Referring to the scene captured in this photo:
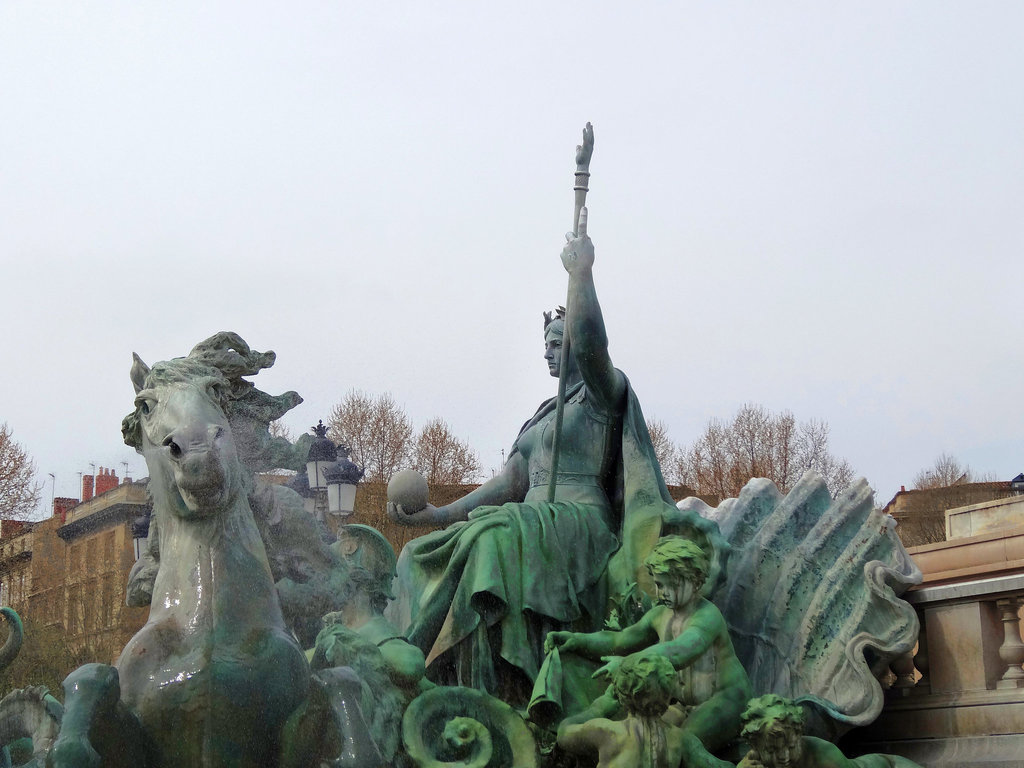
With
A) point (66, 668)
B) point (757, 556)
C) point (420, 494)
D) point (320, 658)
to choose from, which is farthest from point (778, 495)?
point (66, 668)

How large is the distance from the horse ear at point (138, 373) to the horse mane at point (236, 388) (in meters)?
0.02

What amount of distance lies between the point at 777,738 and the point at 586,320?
192 cm

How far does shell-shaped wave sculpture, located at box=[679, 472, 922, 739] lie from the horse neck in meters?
2.71

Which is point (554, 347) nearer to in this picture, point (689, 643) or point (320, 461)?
point (320, 461)

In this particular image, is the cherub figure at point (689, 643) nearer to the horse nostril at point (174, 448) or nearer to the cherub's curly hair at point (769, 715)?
the cherub's curly hair at point (769, 715)

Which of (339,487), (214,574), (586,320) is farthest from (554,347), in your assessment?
(214,574)

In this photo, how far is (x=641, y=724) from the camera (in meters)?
5.59

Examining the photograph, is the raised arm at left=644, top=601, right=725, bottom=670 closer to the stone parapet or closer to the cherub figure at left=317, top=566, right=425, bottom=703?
the cherub figure at left=317, top=566, right=425, bottom=703

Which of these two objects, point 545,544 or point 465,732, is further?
point 545,544

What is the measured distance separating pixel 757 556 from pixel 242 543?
315 cm

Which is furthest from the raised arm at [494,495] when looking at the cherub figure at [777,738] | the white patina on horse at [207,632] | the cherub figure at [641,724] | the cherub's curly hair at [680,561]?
the white patina on horse at [207,632]

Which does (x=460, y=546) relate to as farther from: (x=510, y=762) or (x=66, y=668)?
(x=66, y=668)

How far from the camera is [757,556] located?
22.8 feet

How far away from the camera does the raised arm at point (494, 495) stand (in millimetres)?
7309
